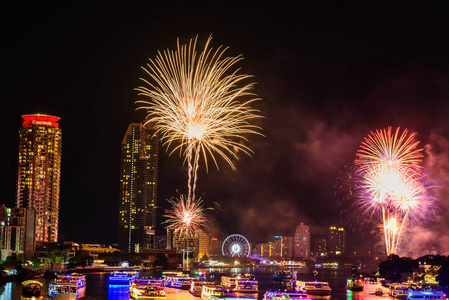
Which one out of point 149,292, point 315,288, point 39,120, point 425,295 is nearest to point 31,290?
point 149,292

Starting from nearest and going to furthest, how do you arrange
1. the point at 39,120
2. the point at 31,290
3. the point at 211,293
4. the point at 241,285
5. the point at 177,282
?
the point at 31,290
the point at 211,293
the point at 241,285
the point at 177,282
the point at 39,120

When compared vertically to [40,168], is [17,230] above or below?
below

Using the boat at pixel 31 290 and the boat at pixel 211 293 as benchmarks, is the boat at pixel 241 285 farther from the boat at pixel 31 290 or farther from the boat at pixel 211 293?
the boat at pixel 31 290

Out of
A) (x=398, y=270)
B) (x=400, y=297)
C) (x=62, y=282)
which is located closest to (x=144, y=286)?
(x=62, y=282)

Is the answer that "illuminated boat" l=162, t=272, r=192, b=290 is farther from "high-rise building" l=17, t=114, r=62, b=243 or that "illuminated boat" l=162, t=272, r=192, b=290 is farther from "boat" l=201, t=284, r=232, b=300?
"high-rise building" l=17, t=114, r=62, b=243

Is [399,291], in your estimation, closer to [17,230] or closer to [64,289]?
[64,289]

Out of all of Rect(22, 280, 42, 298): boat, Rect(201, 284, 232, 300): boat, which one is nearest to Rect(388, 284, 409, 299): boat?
Rect(201, 284, 232, 300): boat
